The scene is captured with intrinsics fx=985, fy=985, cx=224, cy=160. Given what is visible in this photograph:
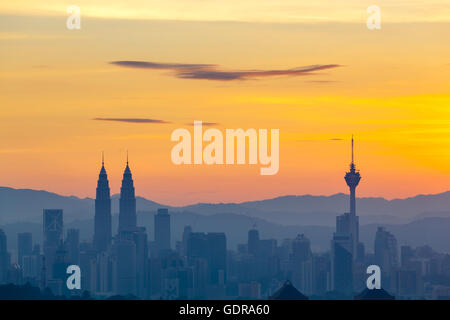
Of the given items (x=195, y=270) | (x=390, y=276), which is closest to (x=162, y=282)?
(x=195, y=270)

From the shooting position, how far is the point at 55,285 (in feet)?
574

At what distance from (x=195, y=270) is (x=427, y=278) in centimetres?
4554

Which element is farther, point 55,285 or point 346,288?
point 346,288
